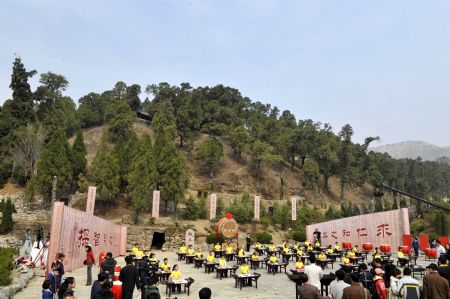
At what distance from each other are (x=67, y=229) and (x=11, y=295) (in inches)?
157

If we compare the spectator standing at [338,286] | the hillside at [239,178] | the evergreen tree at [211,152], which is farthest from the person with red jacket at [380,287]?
the evergreen tree at [211,152]

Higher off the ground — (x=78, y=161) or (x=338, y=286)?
(x=78, y=161)

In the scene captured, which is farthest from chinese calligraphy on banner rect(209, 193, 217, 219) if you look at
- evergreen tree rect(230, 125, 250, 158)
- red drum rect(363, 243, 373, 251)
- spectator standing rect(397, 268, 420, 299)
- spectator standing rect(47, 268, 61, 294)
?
spectator standing rect(397, 268, 420, 299)

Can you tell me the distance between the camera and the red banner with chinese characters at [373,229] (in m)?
21.9

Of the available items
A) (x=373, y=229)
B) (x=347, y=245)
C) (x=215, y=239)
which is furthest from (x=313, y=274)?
(x=215, y=239)

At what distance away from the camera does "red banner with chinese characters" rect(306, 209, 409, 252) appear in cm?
2191

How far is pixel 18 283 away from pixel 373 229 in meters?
20.8

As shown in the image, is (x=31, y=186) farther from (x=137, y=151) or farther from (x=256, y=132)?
(x=256, y=132)

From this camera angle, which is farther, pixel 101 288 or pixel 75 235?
pixel 75 235

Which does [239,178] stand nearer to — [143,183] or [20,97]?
[143,183]

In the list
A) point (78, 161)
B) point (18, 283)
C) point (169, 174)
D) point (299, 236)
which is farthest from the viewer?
point (78, 161)

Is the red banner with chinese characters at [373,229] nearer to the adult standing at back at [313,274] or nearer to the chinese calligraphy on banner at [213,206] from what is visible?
the chinese calligraphy on banner at [213,206]

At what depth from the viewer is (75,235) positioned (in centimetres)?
1661

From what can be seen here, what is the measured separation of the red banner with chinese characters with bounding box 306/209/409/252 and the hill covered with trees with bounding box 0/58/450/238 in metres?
11.9
